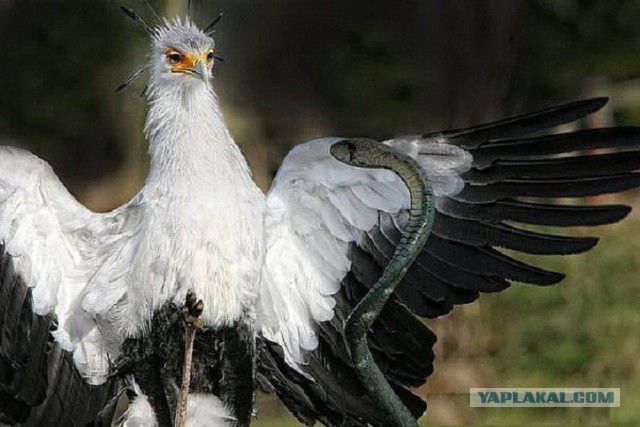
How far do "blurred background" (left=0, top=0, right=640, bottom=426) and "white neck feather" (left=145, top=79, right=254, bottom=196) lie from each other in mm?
2768

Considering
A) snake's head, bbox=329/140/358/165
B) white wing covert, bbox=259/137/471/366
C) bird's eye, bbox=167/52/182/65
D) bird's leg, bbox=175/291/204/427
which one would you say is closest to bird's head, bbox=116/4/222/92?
bird's eye, bbox=167/52/182/65

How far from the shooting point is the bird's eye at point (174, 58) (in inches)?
138

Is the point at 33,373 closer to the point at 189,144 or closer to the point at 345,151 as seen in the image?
the point at 189,144

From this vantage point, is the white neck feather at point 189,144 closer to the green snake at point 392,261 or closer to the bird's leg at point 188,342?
the bird's leg at point 188,342

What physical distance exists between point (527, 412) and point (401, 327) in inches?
103

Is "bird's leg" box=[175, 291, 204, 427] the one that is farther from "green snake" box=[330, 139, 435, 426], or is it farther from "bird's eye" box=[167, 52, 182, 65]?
"bird's eye" box=[167, 52, 182, 65]

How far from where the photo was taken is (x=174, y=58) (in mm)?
3504

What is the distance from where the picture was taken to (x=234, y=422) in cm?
357

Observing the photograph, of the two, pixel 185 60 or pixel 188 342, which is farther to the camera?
pixel 185 60

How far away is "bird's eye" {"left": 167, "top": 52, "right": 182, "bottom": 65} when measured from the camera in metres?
3.49

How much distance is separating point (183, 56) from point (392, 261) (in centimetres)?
127

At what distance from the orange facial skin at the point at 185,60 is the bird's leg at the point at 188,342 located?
0.58 meters

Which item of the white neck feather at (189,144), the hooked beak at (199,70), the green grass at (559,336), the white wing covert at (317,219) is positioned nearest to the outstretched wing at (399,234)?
the white wing covert at (317,219)

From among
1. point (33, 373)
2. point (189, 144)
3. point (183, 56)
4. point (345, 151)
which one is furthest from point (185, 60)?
point (345, 151)
